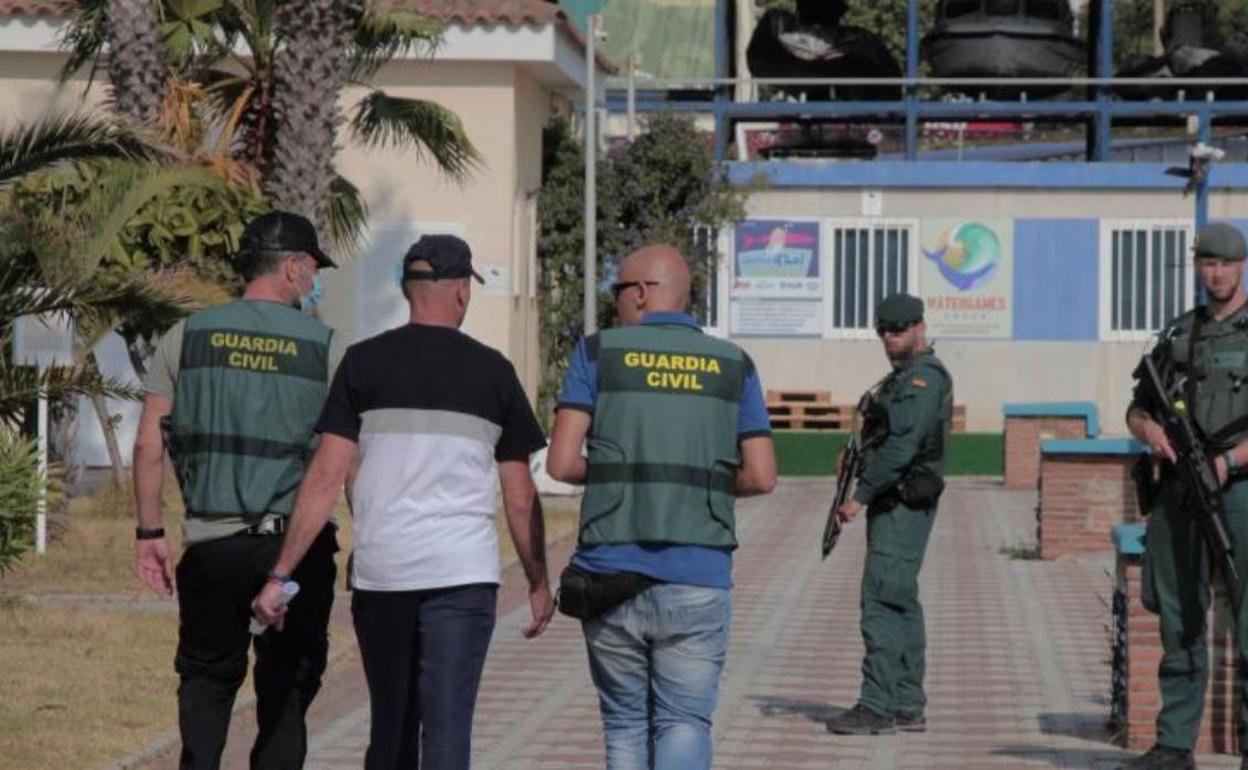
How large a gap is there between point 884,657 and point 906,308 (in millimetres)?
1430

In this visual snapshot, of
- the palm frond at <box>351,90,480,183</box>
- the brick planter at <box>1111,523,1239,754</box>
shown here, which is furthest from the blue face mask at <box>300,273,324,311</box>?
the palm frond at <box>351,90,480,183</box>

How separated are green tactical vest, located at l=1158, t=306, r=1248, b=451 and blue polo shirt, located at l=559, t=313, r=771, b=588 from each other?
→ 7.53 feet

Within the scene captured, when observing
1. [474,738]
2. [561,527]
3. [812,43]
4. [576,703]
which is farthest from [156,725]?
[812,43]

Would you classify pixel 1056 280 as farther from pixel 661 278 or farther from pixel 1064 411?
pixel 661 278

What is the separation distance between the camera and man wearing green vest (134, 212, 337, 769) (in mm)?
8062

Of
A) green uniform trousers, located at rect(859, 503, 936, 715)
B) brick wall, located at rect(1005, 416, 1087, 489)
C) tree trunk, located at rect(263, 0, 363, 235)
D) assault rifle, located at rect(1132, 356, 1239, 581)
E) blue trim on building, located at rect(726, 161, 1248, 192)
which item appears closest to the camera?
assault rifle, located at rect(1132, 356, 1239, 581)

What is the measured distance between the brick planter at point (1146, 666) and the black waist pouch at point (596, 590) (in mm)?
3269

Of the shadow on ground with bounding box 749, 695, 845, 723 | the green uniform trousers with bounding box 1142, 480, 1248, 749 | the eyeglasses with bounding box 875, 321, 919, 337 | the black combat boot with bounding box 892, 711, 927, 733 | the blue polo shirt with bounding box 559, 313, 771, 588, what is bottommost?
the shadow on ground with bounding box 749, 695, 845, 723

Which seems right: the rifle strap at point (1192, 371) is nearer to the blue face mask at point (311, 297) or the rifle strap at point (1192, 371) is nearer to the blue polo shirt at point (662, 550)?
the blue polo shirt at point (662, 550)

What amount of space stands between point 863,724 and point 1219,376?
8.38 ft

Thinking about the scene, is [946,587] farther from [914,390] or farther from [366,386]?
[366,386]

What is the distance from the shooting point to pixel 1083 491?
2045cm

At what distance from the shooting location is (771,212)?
109 ft

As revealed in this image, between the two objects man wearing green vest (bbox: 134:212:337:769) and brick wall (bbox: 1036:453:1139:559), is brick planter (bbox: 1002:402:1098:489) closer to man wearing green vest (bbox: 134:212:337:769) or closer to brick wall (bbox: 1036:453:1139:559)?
brick wall (bbox: 1036:453:1139:559)
